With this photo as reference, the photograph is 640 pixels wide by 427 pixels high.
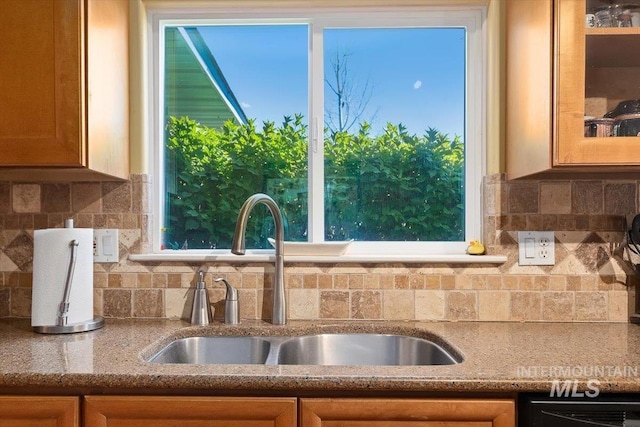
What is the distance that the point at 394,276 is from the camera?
1.72 metres

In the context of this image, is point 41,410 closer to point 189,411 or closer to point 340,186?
point 189,411

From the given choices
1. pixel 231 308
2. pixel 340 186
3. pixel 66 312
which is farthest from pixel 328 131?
pixel 66 312

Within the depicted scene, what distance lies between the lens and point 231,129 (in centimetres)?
190

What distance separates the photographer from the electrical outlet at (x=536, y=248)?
170 cm

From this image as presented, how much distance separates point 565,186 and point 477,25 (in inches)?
27.1

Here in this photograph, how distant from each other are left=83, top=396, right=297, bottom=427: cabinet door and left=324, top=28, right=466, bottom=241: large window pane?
2.78 ft

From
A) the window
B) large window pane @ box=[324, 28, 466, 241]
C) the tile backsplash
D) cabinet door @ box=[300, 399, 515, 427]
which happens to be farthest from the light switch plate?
cabinet door @ box=[300, 399, 515, 427]

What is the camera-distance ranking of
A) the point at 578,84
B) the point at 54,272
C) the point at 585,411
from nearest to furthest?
the point at 585,411 → the point at 578,84 → the point at 54,272

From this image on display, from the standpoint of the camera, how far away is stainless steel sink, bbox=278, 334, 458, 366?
1578 millimetres

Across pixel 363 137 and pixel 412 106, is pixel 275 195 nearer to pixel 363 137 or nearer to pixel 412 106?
pixel 363 137

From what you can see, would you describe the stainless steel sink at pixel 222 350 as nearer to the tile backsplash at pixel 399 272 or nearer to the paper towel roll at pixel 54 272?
the tile backsplash at pixel 399 272

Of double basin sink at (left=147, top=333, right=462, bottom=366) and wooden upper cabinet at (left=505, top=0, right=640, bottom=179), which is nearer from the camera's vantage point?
wooden upper cabinet at (left=505, top=0, right=640, bottom=179)

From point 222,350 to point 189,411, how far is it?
0.47 metres

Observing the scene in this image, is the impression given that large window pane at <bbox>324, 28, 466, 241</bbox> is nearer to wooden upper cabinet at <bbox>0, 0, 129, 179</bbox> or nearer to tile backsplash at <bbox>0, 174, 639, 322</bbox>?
tile backsplash at <bbox>0, 174, 639, 322</bbox>
